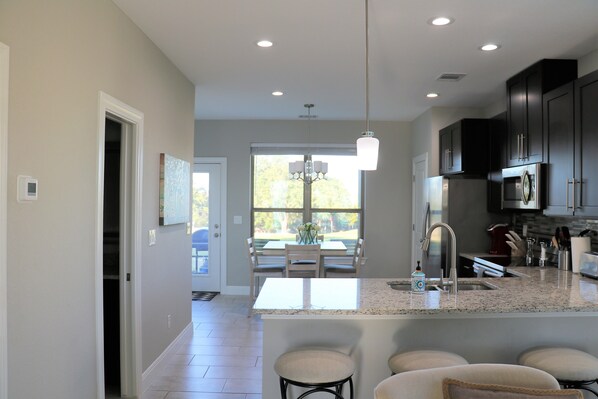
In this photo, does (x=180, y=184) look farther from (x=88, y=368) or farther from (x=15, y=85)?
(x=15, y=85)

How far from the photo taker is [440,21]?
2.98 metres

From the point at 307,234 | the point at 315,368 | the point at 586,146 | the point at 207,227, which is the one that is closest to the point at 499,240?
the point at 586,146

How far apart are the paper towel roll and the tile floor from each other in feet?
8.38

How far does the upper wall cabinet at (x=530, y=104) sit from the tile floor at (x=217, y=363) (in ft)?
9.54

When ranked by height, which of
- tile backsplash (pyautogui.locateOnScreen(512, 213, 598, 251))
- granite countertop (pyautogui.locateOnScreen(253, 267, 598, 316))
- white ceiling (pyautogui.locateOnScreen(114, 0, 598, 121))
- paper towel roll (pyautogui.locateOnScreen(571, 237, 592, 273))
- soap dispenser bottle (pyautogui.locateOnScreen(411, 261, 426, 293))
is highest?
white ceiling (pyautogui.locateOnScreen(114, 0, 598, 121))

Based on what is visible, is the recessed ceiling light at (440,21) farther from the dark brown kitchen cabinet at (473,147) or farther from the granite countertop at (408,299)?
the dark brown kitchen cabinet at (473,147)

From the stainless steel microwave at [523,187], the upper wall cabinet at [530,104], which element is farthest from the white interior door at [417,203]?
the upper wall cabinet at [530,104]

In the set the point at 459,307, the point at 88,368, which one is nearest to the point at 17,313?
the point at 88,368

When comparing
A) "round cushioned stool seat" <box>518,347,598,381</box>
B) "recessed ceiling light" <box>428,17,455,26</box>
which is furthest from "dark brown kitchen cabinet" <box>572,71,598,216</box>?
"round cushioned stool seat" <box>518,347,598,381</box>

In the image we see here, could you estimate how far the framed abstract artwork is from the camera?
3.61 m

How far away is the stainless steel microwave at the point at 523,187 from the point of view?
3.60m

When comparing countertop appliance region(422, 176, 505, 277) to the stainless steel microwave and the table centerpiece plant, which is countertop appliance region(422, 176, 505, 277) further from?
the table centerpiece plant

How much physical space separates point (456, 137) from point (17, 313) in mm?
4430

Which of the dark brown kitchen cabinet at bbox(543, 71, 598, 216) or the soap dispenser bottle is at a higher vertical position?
the dark brown kitchen cabinet at bbox(543, 71, 598, 216)
